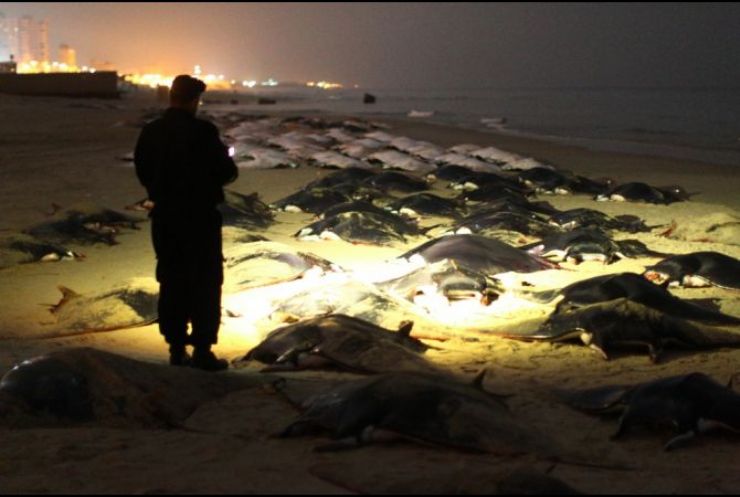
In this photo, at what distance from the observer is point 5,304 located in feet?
27.4

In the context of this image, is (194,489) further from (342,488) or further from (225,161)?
(225,161)

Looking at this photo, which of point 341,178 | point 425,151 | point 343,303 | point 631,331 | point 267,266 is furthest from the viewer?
point 425,151

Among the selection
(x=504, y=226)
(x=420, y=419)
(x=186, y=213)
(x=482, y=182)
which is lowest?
(x=482, y=182)

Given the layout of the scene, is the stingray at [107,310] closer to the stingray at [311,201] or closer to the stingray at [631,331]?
the stingray at [631,331]

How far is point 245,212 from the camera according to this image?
13.5 meters

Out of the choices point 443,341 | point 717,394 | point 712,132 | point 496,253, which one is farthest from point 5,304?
point 712,132

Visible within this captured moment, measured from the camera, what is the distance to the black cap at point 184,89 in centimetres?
596

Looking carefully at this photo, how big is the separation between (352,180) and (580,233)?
7.63 metres

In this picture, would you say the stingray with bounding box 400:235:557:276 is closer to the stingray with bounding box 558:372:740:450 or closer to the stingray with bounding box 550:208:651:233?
the stingray with bounding box 550:208:651:233

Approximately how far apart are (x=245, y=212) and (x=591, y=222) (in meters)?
5.00

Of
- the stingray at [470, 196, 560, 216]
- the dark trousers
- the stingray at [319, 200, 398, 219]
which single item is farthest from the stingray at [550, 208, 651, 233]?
the dark trousers

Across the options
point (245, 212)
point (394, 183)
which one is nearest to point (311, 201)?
point (245, 212)

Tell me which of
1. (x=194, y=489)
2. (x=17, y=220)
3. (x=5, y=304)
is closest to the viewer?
(x=194, y=489)

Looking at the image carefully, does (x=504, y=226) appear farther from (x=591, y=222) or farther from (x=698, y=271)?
(x=698, y=271)
